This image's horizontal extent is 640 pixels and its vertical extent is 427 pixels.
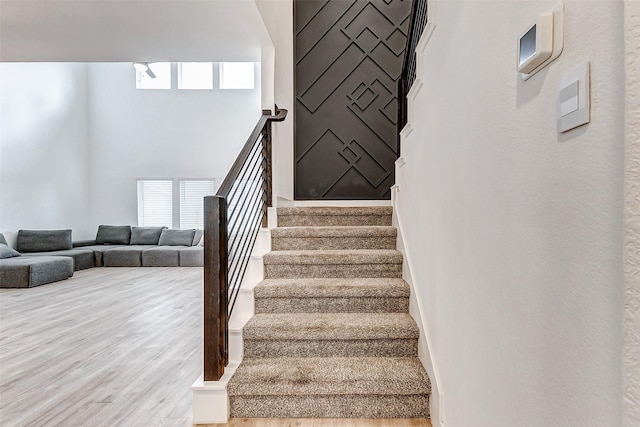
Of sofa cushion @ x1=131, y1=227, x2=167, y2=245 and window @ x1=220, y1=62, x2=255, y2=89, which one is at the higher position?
window @ x1=220, y1=62, x2=255, y2=89

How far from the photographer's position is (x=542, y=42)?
873 mm

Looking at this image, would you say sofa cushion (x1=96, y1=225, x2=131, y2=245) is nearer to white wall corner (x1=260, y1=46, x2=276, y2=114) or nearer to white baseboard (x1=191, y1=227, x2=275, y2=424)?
white wall corner (x1=260, y1=46, x2=276, y2=114)

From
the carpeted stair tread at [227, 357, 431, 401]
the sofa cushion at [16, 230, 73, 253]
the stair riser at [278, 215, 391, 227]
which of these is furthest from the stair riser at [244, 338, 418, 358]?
the sofa cushion at [16, 230, 73, 253]

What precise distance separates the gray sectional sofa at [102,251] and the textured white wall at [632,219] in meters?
6.78

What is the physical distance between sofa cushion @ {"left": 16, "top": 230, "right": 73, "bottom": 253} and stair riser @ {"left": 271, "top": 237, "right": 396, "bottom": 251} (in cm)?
651

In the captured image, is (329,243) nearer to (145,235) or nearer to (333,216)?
(333,216)

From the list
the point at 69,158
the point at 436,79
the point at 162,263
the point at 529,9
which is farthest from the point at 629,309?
the point at 69,158

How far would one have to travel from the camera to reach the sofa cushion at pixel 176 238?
27.5 feet

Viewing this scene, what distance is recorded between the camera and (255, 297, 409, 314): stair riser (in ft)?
7.91

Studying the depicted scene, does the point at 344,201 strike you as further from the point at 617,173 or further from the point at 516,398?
the point at 617,173

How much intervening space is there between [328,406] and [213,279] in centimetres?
85

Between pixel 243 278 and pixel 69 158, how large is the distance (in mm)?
8305

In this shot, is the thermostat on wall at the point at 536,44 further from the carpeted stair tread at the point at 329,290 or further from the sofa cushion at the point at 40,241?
the sofa cushion at the point at 40,241

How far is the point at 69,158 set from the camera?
8742 millimetres
